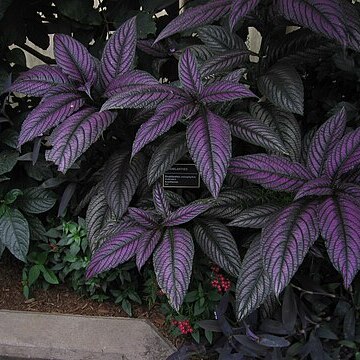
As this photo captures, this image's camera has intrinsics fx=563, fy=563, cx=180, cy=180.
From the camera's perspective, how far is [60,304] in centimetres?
203

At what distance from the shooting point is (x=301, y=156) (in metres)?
1.79

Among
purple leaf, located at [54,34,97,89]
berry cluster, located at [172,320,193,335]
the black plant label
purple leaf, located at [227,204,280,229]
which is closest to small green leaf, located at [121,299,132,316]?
berry cluster, located at [172,320,193,335]

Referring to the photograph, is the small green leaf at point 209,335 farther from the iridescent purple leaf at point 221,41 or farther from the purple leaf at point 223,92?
the iridescent purple leaf at point 221,41

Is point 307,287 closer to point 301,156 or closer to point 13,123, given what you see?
point 301,156

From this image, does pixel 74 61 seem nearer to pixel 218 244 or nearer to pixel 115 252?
pixel 115 252

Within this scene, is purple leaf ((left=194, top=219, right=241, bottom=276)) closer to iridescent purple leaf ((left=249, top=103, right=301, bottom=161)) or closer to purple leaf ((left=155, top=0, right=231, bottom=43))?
iridescent purple leaf ((left=249, top=103, right=301, bottom=161))

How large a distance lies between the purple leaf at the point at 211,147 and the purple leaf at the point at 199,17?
28cm

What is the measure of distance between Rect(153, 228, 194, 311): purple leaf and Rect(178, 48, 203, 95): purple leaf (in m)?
0.43

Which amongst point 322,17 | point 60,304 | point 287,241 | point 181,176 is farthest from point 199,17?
point 60,304

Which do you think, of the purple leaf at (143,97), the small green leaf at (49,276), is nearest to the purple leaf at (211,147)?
the purple leaf at (143,97)

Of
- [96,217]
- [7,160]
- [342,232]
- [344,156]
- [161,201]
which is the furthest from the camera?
[7,160]

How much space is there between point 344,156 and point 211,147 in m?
0.37

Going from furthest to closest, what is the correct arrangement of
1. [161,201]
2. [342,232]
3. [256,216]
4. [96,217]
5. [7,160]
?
[7,160], [96,217], [161,201], [256,216], [342,232]

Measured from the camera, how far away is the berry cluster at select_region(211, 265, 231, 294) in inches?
70.2
